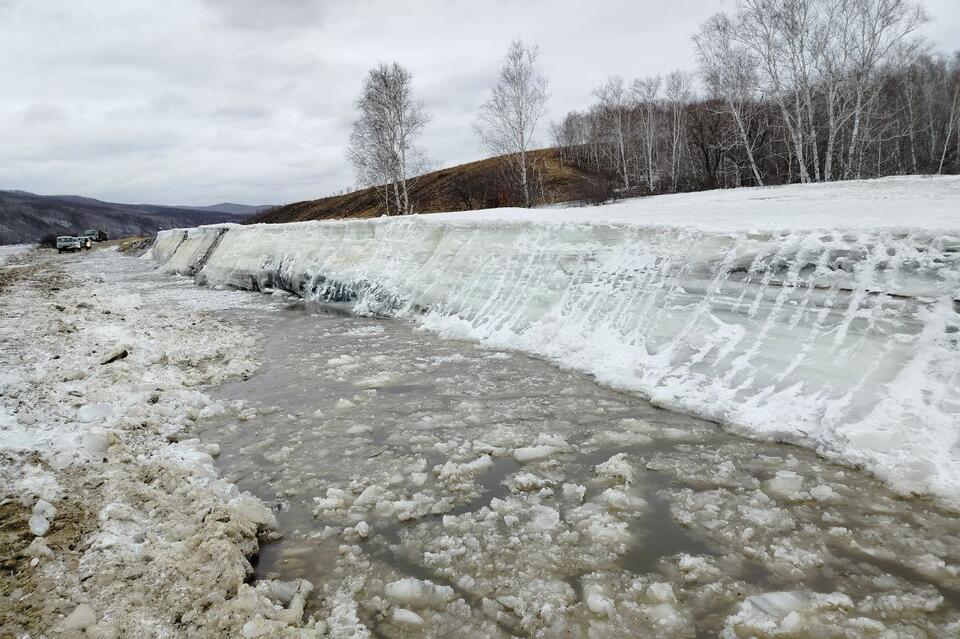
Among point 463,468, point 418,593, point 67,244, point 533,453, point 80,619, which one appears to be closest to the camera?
point 80,619

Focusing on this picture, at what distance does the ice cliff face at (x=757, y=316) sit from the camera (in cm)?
353

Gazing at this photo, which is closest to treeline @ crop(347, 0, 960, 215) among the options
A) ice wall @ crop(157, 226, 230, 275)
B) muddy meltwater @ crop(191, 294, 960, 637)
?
ice wall @ crop(157, 226, 230, 275)

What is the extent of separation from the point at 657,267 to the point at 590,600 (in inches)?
181

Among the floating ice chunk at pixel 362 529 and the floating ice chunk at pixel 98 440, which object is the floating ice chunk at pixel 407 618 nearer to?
the floating ice chunk at pixel 362 529

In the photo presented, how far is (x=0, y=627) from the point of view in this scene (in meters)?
1.97

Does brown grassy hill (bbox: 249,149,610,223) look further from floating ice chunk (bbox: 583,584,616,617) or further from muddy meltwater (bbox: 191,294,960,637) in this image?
floating ice chunk (bbox: 583,584,616,617)

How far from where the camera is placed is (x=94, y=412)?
4.26 m

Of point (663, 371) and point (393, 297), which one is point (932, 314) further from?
point (393, 297)

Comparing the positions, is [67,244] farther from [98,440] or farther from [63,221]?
[63,221]

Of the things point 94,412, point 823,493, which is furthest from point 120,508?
point 823,493

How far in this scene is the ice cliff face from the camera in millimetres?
3527

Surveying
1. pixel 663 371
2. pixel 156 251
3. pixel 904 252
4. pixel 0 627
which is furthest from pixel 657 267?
pixel 156 251

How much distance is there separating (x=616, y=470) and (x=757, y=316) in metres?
2.53

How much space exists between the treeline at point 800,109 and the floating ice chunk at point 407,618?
20.8m
